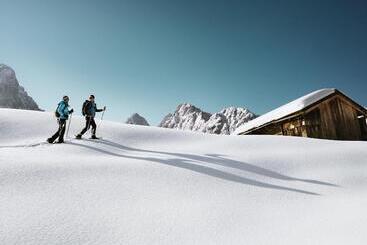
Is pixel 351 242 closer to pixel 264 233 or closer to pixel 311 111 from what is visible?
pixel 264 233

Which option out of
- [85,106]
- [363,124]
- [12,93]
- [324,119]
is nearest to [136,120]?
[12,93]

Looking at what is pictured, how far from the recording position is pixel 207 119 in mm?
145250

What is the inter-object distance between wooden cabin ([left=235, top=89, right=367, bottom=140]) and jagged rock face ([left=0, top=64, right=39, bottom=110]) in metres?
110

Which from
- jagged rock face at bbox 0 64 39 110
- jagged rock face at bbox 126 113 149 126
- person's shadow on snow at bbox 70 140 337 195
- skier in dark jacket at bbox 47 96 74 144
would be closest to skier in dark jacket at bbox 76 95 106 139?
skier in dark jacket at bbox 47 96 74 144

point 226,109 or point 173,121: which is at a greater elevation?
point 226,109

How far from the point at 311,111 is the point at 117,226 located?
17650 millimetres

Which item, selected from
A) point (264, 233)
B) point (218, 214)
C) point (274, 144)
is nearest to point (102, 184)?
point (218, 214)

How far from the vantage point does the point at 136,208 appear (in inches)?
171

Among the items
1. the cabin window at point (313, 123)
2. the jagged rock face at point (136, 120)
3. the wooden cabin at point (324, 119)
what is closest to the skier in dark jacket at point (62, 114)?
the wooden cabin at point (324, 119)

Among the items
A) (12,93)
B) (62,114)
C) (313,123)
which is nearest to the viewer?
(62,114)

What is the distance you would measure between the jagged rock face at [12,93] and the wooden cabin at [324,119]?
110 metres

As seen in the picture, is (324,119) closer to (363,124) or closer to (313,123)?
(313,123)

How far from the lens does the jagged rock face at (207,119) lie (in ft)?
429

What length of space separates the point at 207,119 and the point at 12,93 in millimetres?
85285
